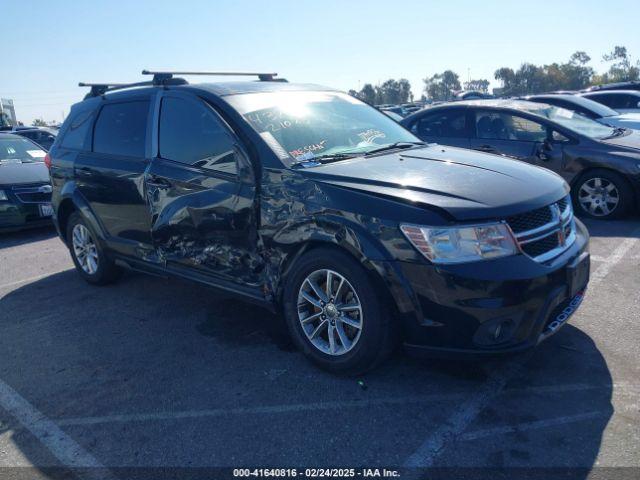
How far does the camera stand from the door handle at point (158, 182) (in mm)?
4277

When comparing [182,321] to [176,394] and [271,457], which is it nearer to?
[176,394]

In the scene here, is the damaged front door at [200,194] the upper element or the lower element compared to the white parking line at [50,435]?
upper

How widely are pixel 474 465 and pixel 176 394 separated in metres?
1.82

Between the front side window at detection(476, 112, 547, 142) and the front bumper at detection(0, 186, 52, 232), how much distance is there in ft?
21.4

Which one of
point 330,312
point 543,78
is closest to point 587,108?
point 330,312

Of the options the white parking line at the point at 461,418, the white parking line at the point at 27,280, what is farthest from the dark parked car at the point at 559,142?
the white parking line at the point at 27,280

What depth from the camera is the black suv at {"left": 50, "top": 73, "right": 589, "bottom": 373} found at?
9.82ft

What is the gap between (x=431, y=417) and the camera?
9.95ft

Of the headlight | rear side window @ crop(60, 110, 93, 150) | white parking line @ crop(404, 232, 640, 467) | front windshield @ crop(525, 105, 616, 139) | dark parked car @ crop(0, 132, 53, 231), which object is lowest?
white parking line @ crop(404, 232, 640, 467)

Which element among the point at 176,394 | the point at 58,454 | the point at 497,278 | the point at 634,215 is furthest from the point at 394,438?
the point at 634,215

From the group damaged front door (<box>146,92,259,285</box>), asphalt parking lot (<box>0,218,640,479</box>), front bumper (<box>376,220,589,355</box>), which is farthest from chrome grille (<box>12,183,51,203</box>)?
front bumper (<box>376,220,589,355</box>)

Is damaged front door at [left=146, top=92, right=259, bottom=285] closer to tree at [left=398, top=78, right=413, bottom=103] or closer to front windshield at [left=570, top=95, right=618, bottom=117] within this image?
front windshield at [left=570, top=95, right=618, bottom=117]

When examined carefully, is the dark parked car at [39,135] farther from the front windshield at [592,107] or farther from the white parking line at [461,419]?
the white parking line at [461,419]

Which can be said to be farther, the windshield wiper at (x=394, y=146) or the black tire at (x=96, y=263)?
the black tire at (x=96, y=263)
